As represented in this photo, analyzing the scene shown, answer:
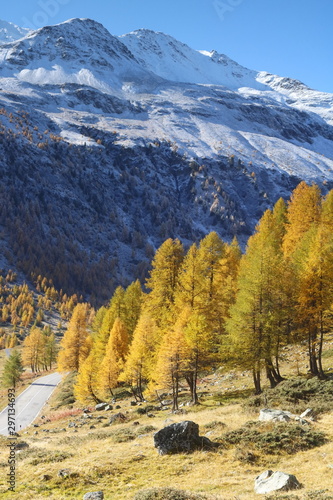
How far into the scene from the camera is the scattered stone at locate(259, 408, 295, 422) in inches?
735

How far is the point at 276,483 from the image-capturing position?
11688 mm

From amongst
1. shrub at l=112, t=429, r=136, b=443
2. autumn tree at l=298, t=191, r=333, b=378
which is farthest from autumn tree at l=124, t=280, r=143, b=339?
autumn tree at l=298, t=191, r=333, b=378

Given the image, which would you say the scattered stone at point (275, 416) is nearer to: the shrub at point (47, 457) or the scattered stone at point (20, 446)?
the shrub at point (47, 457)

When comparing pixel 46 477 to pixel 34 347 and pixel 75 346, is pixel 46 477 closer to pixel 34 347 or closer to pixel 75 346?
pixel 75 346

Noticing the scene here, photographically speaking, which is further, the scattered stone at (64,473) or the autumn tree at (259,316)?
the autumn tree at (259,316)

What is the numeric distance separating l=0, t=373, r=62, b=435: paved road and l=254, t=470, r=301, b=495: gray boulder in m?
36.7

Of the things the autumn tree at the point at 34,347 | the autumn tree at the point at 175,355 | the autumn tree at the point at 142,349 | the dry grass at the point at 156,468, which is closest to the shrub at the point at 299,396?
the dry grass at the point at 156,468

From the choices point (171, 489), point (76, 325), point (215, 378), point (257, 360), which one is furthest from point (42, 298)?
point (171, 489)

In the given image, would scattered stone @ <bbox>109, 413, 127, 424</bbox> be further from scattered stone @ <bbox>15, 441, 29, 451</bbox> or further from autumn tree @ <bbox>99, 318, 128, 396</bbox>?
autumn tree @ <bbox>99, 318, 128, 396</bbox>

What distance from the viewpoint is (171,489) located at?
1180 cm

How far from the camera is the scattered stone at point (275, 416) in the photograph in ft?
61.3

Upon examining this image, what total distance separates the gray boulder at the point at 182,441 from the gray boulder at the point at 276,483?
16.6ft

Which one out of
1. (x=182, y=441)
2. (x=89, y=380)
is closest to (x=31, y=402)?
(x=89, y=380)

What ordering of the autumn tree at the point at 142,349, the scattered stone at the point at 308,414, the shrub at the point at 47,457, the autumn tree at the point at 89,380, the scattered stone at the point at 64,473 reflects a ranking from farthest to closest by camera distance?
the autumn tree at the point at 89,380 < the autumn tree at the point at 142,349 < the scattered stone at the point at 308,414 < the shrub at the point at 47,457 < the scattered stone at the point at 64,473
